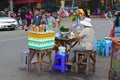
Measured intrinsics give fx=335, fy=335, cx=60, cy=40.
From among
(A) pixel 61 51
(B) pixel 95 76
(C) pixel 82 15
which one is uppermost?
(C) pixel 82 15

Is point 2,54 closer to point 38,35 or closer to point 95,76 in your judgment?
point 38,35

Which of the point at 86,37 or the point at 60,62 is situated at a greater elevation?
the point at 86,37

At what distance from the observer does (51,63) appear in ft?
31.4

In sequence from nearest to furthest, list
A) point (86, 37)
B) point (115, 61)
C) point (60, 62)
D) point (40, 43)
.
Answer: point (115, 61) → point (40, 43) → point (86, 37) → point (60, 62)

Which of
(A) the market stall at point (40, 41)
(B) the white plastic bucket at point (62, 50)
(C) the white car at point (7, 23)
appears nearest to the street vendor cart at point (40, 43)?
(A) the market stall at point (40, 41)

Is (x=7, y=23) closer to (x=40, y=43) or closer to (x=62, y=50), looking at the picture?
(x=62, y=50)

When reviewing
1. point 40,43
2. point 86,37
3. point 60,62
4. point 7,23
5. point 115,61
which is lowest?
point 60,62

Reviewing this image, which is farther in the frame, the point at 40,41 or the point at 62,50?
the point at 62,50

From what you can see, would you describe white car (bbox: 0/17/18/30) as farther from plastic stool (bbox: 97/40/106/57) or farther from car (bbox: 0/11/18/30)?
plastic stool (bbox: 97/40/106/57)

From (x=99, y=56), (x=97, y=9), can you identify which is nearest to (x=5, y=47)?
(x=99, y=56)

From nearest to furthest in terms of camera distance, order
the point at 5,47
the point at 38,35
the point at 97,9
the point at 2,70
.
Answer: the point at 38,35
the point at 2,70
the point at 5,47
the point at 97,9

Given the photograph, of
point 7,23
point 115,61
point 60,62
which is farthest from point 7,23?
point 115,61

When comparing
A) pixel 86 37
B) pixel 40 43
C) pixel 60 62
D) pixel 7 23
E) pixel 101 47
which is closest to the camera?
pixel 40 43

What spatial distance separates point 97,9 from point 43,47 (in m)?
42.0
